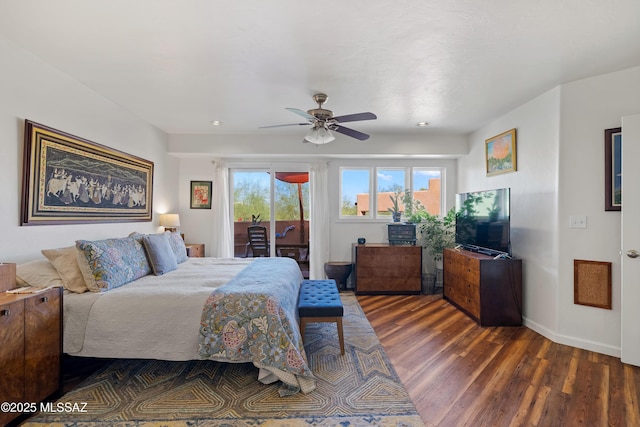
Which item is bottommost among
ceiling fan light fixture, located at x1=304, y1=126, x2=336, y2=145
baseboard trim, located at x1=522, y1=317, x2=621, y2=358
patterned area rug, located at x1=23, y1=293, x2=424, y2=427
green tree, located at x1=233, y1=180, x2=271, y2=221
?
patterned area rug, located at x1=23, y1=293, x2=424, y2=427

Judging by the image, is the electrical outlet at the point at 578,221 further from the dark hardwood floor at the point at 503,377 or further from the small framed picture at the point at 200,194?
the small framed picture at the point at 200,194

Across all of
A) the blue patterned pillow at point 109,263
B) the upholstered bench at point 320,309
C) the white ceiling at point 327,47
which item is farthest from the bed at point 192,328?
the white ceiling at point 327,47

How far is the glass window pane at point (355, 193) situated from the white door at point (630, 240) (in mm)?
3201

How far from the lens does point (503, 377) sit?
7.41 ft

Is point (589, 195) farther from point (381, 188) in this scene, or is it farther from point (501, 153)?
point (381, 188)

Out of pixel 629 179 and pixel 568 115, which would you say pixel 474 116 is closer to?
pixel 568 115

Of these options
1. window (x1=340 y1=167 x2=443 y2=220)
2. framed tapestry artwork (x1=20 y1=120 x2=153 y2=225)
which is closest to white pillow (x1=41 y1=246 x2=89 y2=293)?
framed tapestry artwork (x1=20 y1=120 x2=153 y2=225)

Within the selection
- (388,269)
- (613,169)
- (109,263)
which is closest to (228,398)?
(109,263)

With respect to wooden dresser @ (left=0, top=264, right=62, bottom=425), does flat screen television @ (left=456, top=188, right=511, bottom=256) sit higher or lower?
higher

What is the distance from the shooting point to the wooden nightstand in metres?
4.42

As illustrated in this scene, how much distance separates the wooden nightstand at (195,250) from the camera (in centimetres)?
442

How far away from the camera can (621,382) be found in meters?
2.18

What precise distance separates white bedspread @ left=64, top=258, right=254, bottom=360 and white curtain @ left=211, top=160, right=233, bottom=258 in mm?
2728

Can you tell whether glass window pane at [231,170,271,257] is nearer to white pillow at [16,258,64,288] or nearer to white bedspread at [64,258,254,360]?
white pillow at [16,258,64,288]
